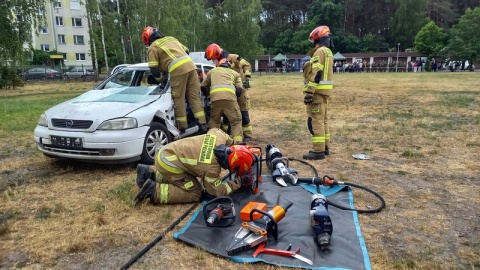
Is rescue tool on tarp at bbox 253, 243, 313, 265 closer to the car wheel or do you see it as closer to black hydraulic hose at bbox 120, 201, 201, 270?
black hydraulic hose at bbox 120, 201, 201, 270

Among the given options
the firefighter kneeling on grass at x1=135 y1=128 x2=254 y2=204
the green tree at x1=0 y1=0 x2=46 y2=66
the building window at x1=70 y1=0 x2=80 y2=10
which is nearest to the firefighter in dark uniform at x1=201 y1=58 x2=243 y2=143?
the firefighter kneeling on grass at x1=135 y1=128 x2=254 y2=204

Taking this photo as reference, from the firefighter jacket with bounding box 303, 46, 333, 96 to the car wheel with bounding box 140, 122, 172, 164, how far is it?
233 centimetres

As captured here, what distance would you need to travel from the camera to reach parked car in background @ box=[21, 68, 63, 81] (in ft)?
107

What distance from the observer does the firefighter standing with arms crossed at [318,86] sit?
5.93 m

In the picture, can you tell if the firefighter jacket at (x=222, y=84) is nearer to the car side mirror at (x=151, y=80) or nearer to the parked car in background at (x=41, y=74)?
the car side mirror at (x=151, y=80)

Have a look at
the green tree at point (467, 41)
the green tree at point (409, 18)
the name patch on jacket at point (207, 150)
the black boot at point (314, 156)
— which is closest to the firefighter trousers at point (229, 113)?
the black boot at point (314, 156)

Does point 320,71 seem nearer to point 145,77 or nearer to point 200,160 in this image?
point 200,160

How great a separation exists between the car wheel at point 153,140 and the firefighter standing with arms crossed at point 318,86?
2271mm

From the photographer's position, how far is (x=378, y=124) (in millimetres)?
9266

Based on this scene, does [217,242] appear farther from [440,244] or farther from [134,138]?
[134,138]

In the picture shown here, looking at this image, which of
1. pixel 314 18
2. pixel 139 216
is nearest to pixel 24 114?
pixel 139 216

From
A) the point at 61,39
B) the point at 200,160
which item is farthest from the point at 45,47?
the point at 200,160

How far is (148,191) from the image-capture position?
13.5ft

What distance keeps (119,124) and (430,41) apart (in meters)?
58.0
